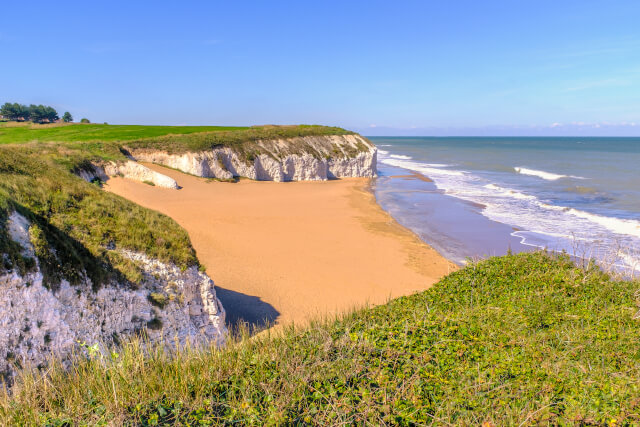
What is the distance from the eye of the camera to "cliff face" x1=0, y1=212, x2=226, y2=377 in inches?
192

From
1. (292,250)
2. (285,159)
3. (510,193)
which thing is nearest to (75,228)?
(292,250)

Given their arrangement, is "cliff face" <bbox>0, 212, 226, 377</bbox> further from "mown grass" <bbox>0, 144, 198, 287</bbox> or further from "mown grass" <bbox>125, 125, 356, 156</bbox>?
"mown grass" <bbox>125, 125, 356, 156</bbox>

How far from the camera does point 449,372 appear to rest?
14.6 feet

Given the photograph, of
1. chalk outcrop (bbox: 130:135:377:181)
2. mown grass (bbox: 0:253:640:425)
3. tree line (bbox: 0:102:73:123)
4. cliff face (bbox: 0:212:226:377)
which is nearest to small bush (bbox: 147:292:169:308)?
cliff face (bbox: 0:212:226:377)

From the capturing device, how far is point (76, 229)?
700cm

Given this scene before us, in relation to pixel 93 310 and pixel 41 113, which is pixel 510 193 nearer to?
pixel 93 310

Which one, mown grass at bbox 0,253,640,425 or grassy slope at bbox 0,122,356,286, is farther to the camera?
grassy slope at bbox 0,122,356,286

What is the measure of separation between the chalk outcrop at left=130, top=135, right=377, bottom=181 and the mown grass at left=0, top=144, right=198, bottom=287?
23589 mm

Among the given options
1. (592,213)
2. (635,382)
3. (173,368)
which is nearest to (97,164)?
(173,368)

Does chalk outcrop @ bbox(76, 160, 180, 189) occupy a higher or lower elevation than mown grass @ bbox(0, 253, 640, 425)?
higher

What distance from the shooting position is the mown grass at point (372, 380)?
11.7 ft

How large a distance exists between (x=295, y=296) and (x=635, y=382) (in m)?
9.07

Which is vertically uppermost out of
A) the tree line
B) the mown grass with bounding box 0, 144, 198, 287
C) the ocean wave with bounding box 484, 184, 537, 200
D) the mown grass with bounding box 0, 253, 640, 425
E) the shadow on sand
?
the tree line

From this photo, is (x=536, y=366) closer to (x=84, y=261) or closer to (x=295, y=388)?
(x=295, y=388)
